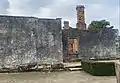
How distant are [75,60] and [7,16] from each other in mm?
7974

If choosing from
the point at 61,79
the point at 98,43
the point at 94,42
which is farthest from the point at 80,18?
the point at 61,79

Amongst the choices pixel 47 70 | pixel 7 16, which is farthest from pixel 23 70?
pixel 7 16

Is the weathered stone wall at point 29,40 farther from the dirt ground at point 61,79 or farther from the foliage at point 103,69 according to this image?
the foliage at point 103,69

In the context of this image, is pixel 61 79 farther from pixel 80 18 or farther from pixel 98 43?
pixel 80 18

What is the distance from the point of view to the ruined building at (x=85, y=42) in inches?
953

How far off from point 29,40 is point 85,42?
6.40 metres

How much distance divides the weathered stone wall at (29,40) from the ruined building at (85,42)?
189cm

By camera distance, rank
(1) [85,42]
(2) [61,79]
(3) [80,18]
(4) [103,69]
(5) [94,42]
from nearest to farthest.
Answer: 1. (2) [61,79]
2. (4) [103,69]
3. (1) [85,42]
4. (5) [94,42]
5. (3) [80,18]

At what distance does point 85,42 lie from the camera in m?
24.9

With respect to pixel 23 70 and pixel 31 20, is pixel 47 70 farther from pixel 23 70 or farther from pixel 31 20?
pixel 31 20

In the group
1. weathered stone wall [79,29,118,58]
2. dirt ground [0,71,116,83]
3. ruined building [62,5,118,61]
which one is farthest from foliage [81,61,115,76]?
weathered stone wall [79,29,118,58]

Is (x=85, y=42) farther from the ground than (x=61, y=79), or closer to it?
farther from the ground

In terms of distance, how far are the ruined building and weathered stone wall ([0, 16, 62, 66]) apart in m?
1.89

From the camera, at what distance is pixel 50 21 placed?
22.5m
